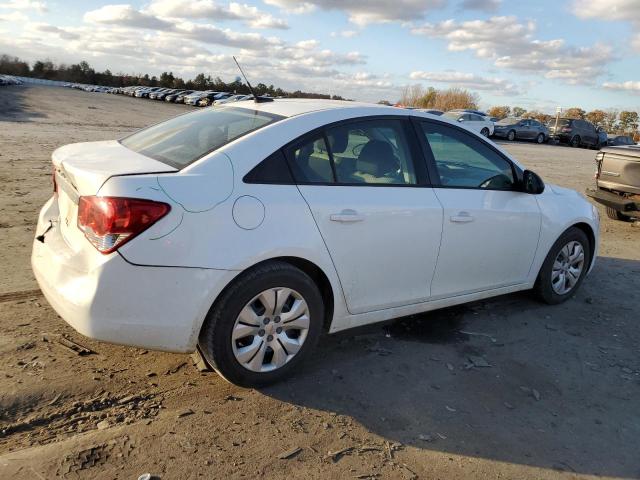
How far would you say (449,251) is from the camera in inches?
159

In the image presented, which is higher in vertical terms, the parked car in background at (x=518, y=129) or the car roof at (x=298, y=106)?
the parked car in background at (x=518, y=129)

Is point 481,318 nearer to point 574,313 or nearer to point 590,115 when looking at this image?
point 574,313

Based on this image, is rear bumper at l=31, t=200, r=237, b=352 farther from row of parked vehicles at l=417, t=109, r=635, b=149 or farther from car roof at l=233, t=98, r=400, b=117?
row of parked vehicles at l=417, t=109, r=635, b=149

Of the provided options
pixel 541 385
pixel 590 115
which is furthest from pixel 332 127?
pixel 590 115

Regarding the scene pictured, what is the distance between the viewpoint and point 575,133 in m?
37.8

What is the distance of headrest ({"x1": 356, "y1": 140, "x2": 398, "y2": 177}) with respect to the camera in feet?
12.3

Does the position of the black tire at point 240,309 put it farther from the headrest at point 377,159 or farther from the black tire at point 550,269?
the black tire at point 550,269

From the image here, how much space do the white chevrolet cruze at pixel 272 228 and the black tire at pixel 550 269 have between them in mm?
485

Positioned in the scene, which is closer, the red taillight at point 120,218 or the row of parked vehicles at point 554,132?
the red taillight at point 120,218

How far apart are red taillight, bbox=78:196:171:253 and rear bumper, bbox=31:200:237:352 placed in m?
0.08

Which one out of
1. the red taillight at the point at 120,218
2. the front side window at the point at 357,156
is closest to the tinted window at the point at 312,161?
the front side window at the point at 357,156

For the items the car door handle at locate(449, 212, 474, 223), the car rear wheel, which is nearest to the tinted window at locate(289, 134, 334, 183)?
the car door handle at locate(449, 212, 474, 223)

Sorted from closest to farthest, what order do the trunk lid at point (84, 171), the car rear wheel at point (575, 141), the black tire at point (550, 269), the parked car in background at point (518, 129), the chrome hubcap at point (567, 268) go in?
the trunk lid at point (84, 171) → the black tire at point (550, 269) → the chrome hubcap at point (567, 268) → the parked car in background at point (518, 129) → the car rear wheel at point (575, 141)

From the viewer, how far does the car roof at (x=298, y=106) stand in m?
3.72
